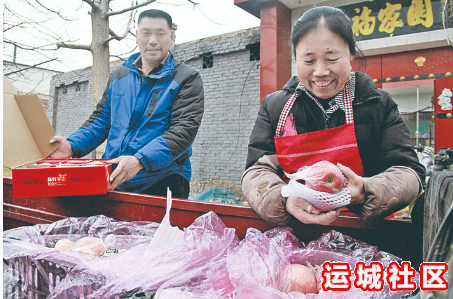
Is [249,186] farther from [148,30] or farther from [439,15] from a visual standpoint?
[439,15]

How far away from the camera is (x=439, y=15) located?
4.50 metres

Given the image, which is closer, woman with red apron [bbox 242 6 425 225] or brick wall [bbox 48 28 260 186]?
woman with red apron [bbox 242 6 425 225]

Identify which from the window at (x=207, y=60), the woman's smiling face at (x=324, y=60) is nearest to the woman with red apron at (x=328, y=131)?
the woman's smiling face at (x=324, y=60)

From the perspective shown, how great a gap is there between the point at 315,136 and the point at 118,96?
1.38 meters

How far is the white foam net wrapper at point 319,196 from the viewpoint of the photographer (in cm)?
82

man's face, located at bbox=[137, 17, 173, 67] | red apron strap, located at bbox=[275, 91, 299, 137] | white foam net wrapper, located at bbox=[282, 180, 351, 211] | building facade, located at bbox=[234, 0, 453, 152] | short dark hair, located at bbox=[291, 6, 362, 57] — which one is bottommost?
white foam net wrapper, located at bbox=[282, 180, 351, 211]

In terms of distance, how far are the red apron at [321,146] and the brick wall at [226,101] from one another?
5698mm

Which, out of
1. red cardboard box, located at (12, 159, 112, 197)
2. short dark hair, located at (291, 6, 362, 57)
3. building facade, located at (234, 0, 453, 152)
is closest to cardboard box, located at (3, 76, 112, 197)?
red cardboard box, located at (12, 159, 112, 197)

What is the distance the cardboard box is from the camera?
4.76 ft

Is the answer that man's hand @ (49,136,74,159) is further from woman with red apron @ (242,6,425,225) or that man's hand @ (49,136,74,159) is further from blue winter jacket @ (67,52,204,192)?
woman with red apron @ (242,6,425,225)

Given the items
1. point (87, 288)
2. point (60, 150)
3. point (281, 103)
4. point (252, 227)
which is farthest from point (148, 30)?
point (87, 288)

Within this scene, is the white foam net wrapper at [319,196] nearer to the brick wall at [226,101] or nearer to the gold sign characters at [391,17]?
the gold sign characters at [391,17]

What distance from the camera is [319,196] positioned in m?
0.82

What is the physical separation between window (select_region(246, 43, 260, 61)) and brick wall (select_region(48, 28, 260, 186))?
7 centimetres
